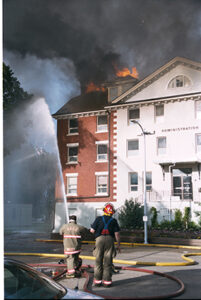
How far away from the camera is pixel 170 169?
1962 centimetres

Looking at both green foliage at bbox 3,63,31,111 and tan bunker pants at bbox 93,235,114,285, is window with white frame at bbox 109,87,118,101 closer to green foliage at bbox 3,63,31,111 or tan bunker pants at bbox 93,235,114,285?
green foliage at bbox 3,63,31,111

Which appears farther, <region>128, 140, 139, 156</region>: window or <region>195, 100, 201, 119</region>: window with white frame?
<region>128, 140, 139, 156</region>: window

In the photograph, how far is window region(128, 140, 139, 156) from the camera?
68.6 ft

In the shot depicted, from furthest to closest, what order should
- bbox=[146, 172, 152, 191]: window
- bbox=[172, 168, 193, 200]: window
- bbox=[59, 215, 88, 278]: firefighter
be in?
bbox=[146, 172, 152, 191]: window
bbox=[172, 168, 193, 200]: window
bbox=[59, 215, 88, 278]: firefighter

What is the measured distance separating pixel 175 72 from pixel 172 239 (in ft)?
32.3

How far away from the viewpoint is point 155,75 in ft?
66.1

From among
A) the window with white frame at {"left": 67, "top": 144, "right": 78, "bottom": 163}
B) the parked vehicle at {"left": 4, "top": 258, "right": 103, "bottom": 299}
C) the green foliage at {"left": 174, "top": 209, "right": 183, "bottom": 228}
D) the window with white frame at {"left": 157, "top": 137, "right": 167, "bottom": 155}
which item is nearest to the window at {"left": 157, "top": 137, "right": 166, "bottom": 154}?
the window with white frame at {"left": 157, "top": 137, "right": 167, "bottom": 155}

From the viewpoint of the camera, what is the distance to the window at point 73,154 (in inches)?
886

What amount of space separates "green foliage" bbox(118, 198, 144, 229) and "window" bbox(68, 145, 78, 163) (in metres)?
5.32

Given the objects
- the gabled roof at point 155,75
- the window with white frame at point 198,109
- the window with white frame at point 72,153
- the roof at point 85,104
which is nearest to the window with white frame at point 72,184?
the window with white frame at point 72,153

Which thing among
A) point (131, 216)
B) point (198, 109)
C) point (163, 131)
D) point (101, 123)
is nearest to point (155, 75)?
point (198, 109)

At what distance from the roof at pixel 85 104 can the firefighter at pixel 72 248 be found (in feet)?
52.5

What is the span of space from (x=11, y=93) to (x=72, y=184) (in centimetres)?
728

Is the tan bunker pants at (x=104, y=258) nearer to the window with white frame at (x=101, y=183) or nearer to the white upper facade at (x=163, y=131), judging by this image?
the white upper facade at (x=163, y=131)
